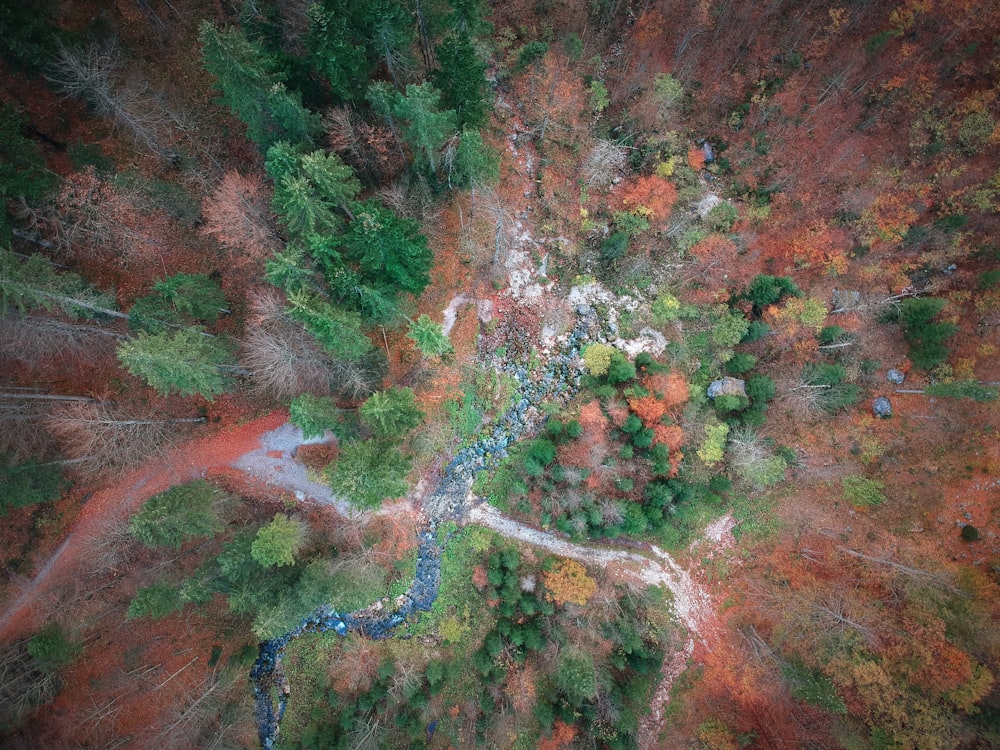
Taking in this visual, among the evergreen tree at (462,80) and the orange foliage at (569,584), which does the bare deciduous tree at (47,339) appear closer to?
the evergreen tree at (462,80)

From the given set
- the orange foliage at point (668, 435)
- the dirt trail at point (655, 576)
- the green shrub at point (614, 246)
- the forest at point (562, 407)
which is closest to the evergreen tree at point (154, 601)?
the forest at point (562, 407)

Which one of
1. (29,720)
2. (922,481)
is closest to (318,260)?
(29,720)

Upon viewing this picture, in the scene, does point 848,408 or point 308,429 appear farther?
point 848,408

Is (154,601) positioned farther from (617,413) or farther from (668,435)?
(668,435)

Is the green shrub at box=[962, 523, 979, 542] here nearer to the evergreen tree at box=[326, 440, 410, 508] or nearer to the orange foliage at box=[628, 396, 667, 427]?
the orange foliage at box=[628, 396, 667, 427]

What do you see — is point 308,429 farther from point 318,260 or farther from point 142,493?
point 142,493

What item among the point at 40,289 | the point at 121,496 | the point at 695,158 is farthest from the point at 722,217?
the point at 121,496
